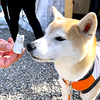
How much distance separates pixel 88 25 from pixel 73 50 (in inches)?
10.2

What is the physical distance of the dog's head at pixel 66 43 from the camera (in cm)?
98

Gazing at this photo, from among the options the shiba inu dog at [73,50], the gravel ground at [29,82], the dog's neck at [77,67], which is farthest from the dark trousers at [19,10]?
the dog's neck at [77,67]

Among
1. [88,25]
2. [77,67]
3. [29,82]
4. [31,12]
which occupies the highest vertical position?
[88,25]

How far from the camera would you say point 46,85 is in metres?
1.94

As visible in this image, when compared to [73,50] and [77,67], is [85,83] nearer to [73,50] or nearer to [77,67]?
[77,67]

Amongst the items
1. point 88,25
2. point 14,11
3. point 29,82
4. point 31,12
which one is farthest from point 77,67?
point 14,11

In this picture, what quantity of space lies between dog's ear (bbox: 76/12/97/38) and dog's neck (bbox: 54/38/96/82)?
0.56ft

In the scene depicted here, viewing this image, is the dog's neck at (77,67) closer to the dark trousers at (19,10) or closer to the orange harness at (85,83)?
the orange harness at (85,83)

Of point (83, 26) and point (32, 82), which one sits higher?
point (83, 26)

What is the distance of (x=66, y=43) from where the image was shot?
1.02m

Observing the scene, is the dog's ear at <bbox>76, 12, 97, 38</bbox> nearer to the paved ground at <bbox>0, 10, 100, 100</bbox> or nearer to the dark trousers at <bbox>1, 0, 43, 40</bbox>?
the paved ground at <bbox>0, 10, 100, 100</bbox>

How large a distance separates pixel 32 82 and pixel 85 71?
115 centimetres

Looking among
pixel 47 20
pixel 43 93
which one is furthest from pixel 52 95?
pixel 47 20

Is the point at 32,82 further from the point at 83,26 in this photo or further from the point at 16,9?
the point at 16,9
